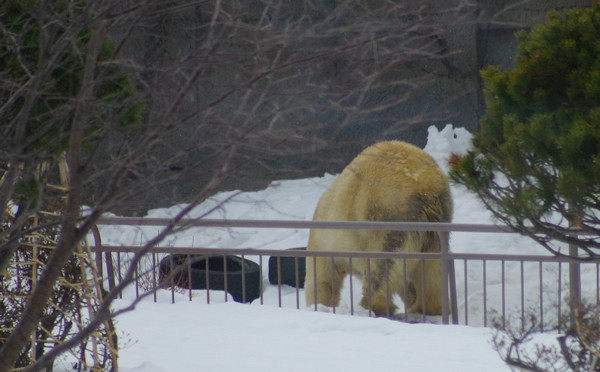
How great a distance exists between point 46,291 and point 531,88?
2.16m

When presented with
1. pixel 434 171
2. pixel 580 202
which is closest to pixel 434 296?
pixel 434 171

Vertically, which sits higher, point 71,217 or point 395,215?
point 71,217

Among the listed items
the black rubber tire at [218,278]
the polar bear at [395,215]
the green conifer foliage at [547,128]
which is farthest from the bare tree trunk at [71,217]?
the black rubber tire at [218,278]

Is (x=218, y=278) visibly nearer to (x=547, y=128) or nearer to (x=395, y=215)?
(x=395, y=215)

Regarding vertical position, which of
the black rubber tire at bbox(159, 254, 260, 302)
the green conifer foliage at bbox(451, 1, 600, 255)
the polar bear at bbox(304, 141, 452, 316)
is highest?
the green conifer foliage at bbox(451, 1, 600, 255)

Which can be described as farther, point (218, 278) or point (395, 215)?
point (218, 278)

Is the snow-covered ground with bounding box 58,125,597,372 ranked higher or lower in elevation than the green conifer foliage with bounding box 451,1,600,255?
lower

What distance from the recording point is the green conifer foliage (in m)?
3.42

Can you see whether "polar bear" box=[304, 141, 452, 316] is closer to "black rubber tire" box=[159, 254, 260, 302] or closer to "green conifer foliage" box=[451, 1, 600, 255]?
"black rubber tire" box=[159, 254, 260, 302]

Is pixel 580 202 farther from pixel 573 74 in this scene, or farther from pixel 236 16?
pixel 236 16

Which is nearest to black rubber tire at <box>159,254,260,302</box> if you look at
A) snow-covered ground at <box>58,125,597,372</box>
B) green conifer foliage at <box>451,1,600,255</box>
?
snow-covered ground at <box>58,125,597,372</box>

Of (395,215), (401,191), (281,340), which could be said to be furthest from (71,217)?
(395,215)

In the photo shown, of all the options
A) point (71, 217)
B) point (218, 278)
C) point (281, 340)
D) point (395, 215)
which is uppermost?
point (71, 217)

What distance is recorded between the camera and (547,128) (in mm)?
3508
